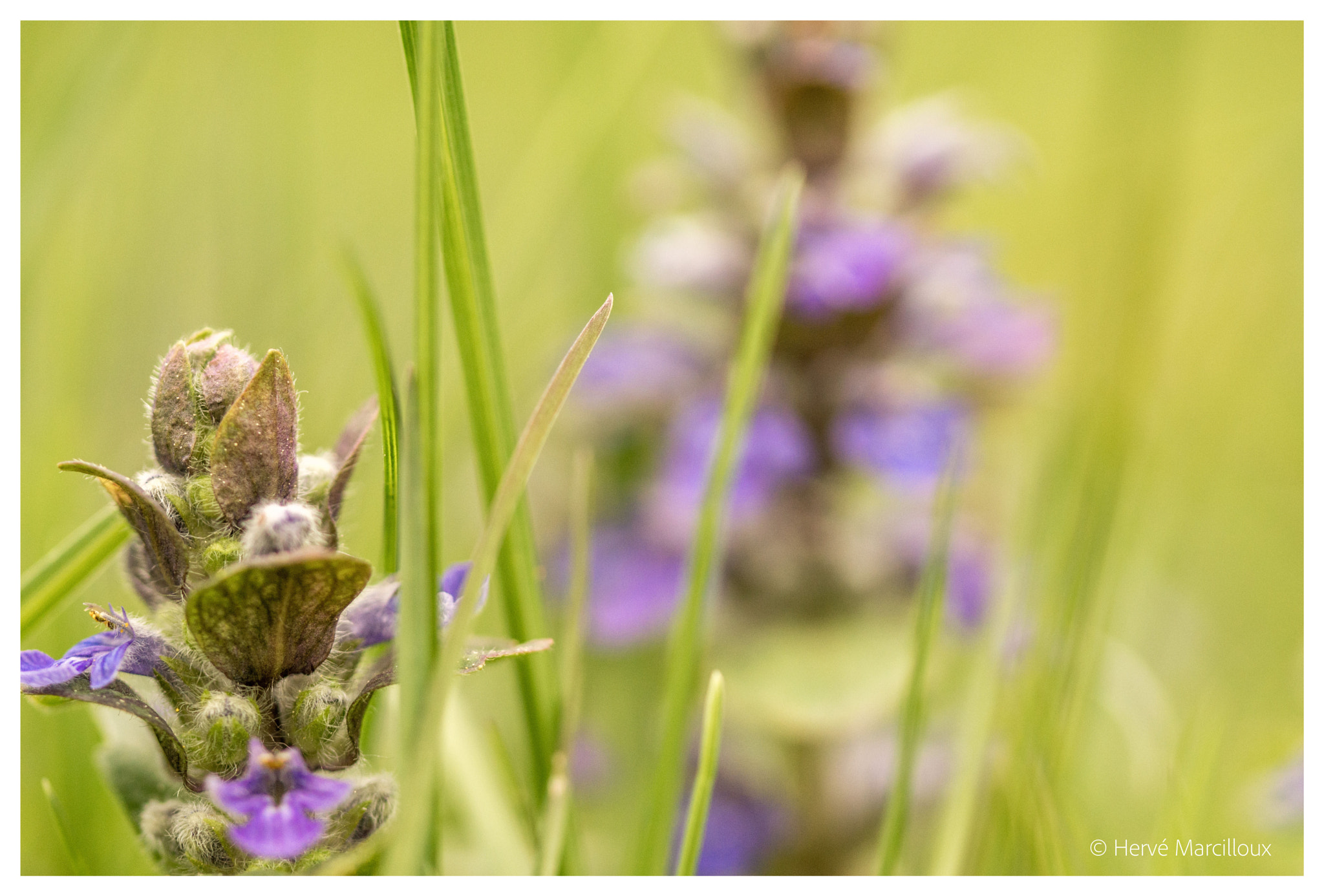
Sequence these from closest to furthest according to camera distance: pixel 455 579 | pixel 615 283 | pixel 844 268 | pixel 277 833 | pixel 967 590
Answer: pixel 277 833, pixel 455 579, pixel 844 268, pixel 967 590, pixel 615 283

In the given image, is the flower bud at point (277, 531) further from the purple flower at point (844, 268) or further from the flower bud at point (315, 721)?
the purple flower at point (844, 268)

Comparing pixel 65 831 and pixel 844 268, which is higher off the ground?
pixel 844 268

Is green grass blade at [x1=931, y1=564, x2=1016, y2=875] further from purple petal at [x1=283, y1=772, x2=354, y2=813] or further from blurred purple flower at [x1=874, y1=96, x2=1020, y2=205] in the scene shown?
blurred purple flower at [x1=874, y1=96, x2=1020, y2=205]

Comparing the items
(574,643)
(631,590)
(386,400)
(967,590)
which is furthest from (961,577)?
(386,400)

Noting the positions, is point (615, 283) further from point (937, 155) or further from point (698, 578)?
point (698, 578)

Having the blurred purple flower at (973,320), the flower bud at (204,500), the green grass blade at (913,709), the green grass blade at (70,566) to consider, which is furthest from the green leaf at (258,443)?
the blurred purple flower at (973,320)

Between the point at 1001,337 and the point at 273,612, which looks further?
the point at 1001,337

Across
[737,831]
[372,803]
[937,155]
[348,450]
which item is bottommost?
[737,831]
